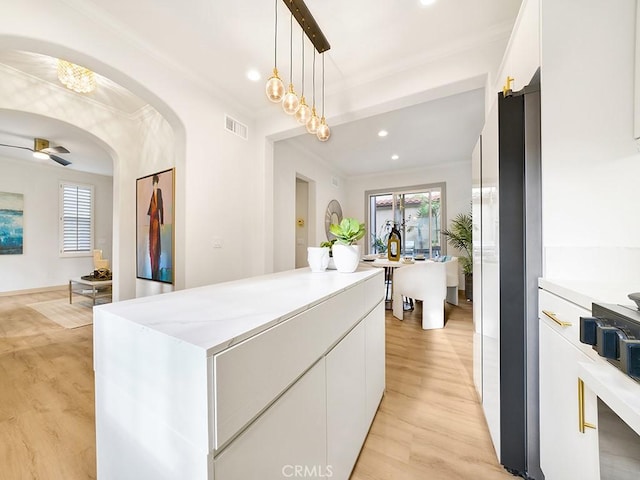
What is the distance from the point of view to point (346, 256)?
4.99 ft

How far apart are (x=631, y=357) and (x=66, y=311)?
19.2 ft

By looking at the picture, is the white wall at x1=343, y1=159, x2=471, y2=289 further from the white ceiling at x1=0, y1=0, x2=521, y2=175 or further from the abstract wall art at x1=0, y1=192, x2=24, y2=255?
the abstract wall art at x1=0, y1=192, x2=24, y2=255

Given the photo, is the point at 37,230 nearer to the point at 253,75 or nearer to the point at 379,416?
the point at 253,75

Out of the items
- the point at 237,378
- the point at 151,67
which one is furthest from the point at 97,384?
the point at 151,67

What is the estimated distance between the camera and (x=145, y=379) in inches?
23.7

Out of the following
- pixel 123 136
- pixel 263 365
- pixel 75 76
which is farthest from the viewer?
pixel 123 136

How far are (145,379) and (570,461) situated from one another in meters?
1.24

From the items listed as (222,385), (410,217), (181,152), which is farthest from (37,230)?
(410,217)

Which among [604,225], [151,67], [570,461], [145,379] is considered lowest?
[570,461]

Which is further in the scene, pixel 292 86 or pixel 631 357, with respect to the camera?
pixel 292 86

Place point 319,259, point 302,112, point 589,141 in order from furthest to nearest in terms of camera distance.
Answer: point 302,112, point 319,259, point 589,141

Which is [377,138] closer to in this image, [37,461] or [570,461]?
[570,461]

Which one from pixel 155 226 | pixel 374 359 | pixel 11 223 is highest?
pixel 11 223

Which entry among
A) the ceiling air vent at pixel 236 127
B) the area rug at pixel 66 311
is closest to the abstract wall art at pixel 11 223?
the area rug at pixel 66 311
